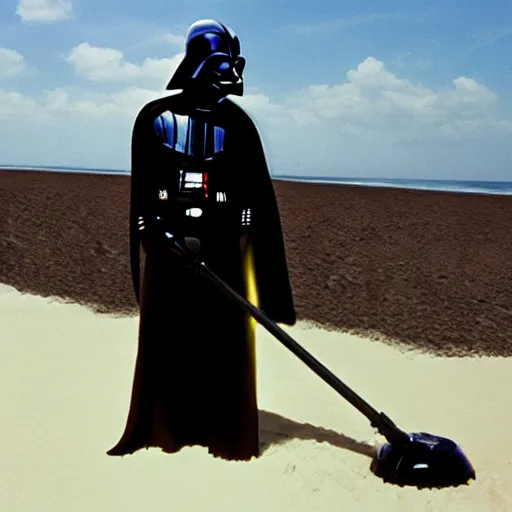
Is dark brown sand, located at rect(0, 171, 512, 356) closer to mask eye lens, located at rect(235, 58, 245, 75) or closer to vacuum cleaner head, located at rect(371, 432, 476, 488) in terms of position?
vacuum cleaner head, located at rect(371, 432, 476, 488)

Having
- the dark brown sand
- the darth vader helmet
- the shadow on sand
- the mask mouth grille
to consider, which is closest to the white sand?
the shadow on sand

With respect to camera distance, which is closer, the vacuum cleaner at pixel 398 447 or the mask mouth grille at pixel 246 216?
the vacuum cleaner at pixel 398 447

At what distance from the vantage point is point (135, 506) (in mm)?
3809

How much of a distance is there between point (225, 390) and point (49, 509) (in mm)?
1078

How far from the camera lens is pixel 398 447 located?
401 centimetres

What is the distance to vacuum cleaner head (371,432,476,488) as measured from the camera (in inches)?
155

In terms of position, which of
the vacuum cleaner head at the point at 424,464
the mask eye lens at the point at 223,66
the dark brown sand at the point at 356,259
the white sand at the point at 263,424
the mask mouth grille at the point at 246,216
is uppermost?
the mask eye lens at the point at 223,66

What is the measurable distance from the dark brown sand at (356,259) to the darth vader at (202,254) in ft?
12.9

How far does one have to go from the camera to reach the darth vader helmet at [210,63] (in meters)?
3.92

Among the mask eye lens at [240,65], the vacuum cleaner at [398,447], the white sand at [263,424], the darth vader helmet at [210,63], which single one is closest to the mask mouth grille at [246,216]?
the vacuum cleaner at [398,447]

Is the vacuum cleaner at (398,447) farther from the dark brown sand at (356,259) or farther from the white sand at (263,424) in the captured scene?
the dark brown sand at (356,259)

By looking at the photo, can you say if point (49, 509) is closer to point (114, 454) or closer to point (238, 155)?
point (114, 454)

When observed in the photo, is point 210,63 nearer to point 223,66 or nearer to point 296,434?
point 223,66

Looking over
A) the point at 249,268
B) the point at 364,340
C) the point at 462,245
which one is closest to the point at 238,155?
the point at 249,268
